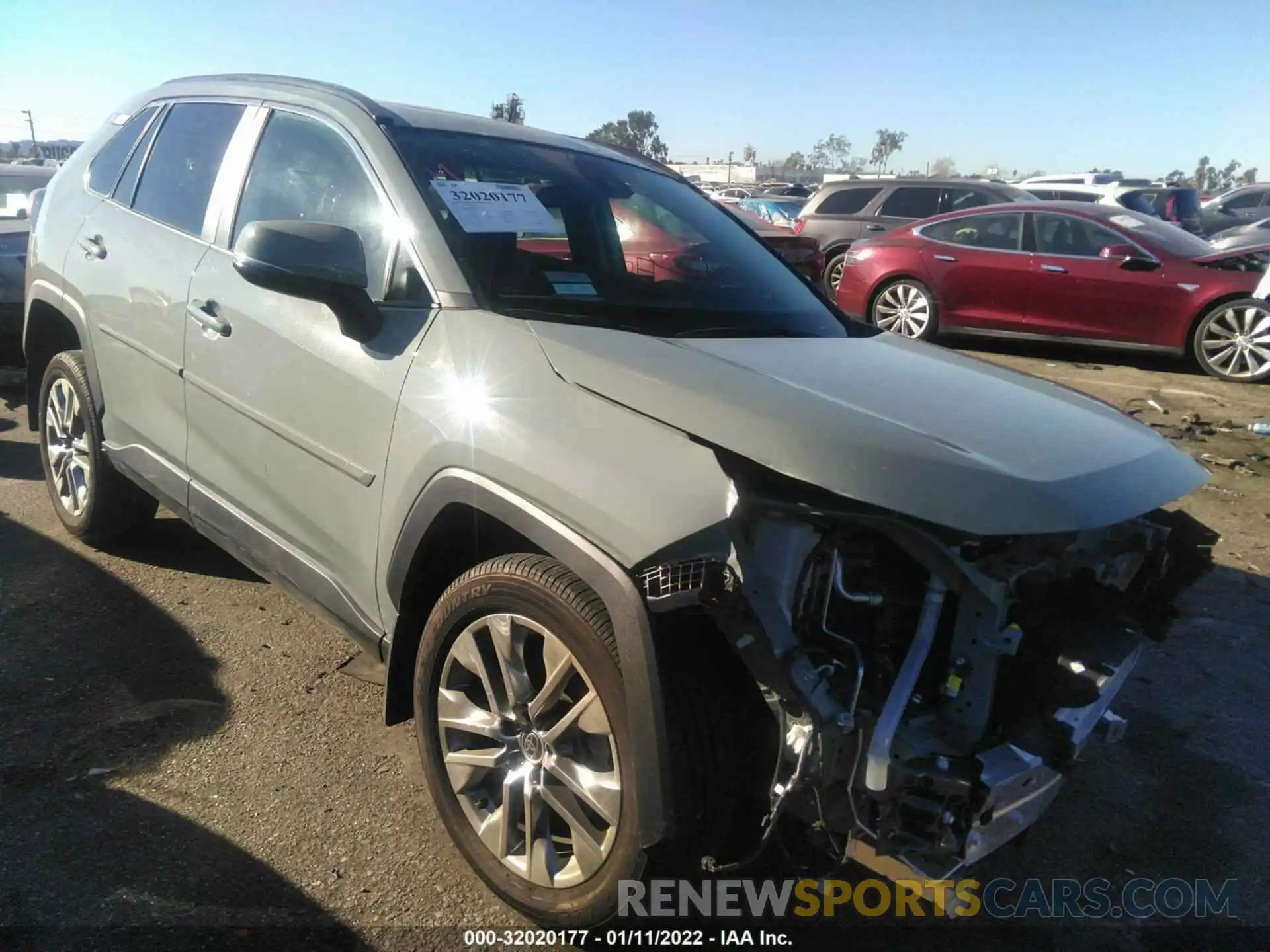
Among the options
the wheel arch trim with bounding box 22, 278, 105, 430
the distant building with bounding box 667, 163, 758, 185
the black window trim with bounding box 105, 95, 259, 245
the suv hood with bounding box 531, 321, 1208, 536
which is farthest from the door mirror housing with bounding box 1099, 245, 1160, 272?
the distant building with bounding box 667, 163, 758, 185

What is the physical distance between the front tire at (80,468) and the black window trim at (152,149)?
28.5 inches

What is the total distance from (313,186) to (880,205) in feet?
36.0

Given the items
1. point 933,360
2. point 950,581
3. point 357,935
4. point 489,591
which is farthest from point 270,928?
point 933,360

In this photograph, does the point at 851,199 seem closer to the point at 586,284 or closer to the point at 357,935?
the point at 586,284

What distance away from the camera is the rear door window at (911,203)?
1263cm

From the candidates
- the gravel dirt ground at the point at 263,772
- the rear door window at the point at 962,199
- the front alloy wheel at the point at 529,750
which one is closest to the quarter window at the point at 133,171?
the gravel dirt ground at the point at 263,772

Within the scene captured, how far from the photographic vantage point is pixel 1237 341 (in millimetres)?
8516

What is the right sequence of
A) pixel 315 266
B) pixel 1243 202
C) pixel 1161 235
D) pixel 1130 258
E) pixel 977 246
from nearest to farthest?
pixel 315 266
pixel 1130 258
pixel 1161 235
pixel 977 246
pixel 1243 202

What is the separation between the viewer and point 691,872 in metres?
2.00

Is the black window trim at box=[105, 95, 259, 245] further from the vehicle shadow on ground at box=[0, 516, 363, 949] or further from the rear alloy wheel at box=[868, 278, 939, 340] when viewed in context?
the rear alloy wheel at box=[868, 278, 939, 340]

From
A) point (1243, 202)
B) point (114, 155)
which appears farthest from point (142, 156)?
point (1243, 202)

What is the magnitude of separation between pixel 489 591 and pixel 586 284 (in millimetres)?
1032

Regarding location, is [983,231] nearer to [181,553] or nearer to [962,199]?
[962,199]

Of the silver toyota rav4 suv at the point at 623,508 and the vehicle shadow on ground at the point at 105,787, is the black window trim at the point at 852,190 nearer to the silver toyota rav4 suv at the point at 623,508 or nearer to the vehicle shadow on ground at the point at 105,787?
the silver toyota rav4 suv at the point at 623,508
